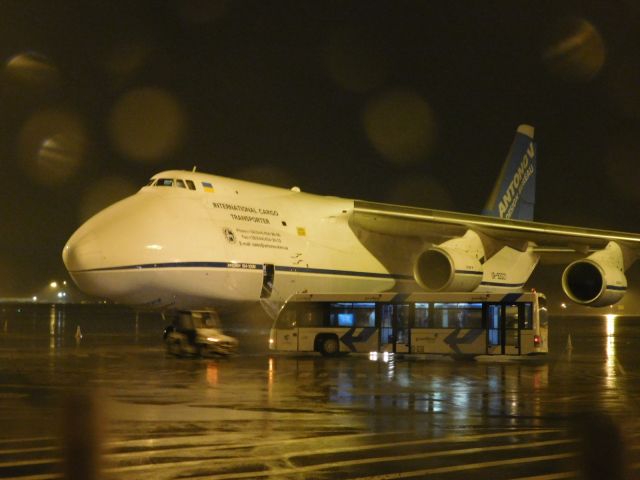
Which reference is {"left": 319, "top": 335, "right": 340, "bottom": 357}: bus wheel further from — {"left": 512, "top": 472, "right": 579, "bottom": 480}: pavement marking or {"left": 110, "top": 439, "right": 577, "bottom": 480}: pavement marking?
{"left": 512, "top": 472, "right": 579, "bottom": 480}: pavement marking

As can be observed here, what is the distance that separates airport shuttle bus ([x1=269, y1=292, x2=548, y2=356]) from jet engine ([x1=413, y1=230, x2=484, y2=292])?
266 centimetres

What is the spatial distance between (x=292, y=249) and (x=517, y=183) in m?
14.1

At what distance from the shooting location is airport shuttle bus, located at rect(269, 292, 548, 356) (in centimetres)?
2481

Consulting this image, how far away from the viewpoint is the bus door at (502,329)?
81.5 feet

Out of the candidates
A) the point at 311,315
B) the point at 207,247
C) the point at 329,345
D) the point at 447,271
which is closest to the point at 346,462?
the point at 207,247

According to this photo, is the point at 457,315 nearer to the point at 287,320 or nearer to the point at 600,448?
the point at 287,320

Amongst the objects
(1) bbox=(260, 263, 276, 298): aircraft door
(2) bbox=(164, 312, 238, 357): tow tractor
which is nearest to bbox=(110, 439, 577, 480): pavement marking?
(2) bbox=(164, 312, 238, 357): tow tractor

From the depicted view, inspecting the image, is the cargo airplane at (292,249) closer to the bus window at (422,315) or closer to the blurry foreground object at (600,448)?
the bus window at (422,315)

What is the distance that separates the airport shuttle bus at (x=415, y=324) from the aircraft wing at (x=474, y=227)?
14.6 feet

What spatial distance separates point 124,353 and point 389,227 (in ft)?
31.8

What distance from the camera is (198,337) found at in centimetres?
2553

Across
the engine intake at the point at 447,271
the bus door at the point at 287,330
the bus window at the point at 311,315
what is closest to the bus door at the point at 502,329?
the engine intake at the point at 447,271

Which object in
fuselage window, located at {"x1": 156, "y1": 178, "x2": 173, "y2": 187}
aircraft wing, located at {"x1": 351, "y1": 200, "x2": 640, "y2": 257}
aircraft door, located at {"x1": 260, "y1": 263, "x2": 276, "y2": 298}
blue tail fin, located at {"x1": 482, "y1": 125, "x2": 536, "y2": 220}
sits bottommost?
aircraft door, located at {"x1": 260, "y1": 263, "x2": 276, "y2": 298}

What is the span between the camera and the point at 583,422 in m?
12.7
